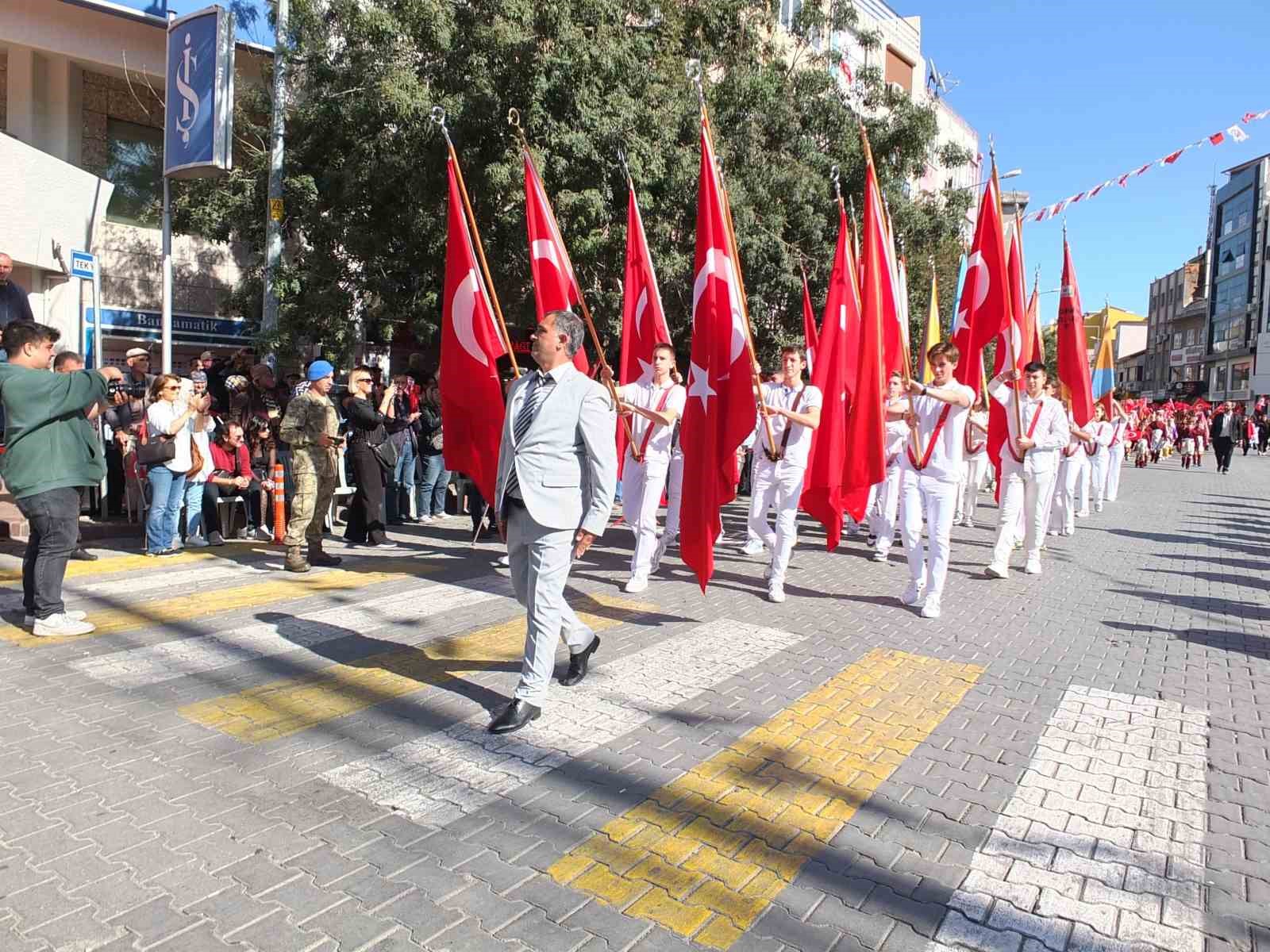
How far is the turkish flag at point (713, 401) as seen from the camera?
7.01m

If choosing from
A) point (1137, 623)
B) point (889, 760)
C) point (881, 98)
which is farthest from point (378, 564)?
point (881, 98)

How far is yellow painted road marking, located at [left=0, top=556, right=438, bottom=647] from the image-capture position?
241 inches

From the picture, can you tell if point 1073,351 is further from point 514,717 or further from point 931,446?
point 514,717

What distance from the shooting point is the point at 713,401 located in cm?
719

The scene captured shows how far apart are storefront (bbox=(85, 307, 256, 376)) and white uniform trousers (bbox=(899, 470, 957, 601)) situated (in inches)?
559

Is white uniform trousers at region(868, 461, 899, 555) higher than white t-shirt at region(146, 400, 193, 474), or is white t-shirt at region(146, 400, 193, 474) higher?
white t-shirt at region(146, 400, 193, 474)

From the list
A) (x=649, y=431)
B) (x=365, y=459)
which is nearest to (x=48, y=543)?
(x=365, y=459)

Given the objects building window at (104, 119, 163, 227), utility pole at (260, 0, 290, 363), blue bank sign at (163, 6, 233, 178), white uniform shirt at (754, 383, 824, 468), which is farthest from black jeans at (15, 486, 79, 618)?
building window at (104, 119, 163, 227)

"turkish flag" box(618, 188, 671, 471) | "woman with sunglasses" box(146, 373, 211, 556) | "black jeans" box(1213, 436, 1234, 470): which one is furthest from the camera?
"black jeans" box(1213, 436, 1234, 470)

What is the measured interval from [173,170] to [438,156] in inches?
153

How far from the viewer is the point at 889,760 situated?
4383 millimetres

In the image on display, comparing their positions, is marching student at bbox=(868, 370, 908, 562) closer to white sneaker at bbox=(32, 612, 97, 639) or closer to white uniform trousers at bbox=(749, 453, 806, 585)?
white uniform trousers at bbox=(749, 453, 806, 585)

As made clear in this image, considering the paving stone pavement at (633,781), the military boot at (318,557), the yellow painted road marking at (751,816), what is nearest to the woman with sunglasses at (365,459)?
the military boot at (318,557)

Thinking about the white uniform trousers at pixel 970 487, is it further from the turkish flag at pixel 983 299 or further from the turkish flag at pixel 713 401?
the turkish flag at pixel 713 401
